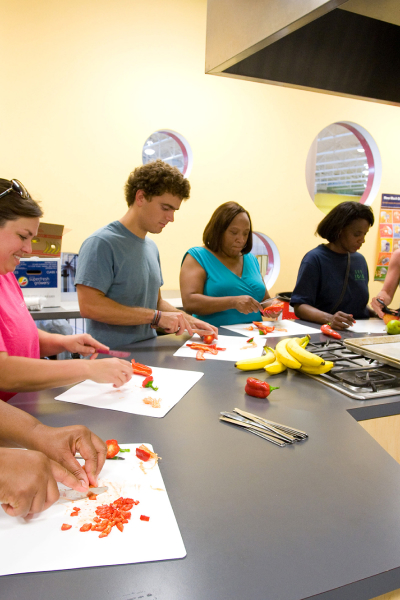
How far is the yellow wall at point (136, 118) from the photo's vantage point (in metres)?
4.02

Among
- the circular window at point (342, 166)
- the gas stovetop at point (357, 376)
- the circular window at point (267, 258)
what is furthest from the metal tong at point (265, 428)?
the circular window at point (342, 166)

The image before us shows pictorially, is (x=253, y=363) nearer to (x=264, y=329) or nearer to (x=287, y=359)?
(x=287, y=359)

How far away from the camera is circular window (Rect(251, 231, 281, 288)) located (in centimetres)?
544

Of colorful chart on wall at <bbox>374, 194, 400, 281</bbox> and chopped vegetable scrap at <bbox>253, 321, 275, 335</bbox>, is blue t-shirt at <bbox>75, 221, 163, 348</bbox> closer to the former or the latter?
chopped vegetable scrap at <bbox>253, 321, 275, 335</bbox>

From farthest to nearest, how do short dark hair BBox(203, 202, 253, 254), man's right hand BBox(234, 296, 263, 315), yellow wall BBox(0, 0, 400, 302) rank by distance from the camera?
1. yellow wall BBox(0, 0, 400, 302)
2. short dark hair BBox(203, 202, 253, 254)
3. man's right hand BBox(234, 296, 263, 315)

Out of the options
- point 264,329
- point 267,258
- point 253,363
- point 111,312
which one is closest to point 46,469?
point 253,363

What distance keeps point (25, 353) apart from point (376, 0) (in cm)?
162

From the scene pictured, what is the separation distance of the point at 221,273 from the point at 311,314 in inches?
25.7

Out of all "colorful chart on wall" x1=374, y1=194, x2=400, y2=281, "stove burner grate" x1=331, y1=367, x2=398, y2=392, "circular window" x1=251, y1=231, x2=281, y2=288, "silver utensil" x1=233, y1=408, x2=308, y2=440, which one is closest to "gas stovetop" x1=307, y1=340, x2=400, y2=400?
"stove burner grate" x1=331, y1=367, x2=398, y2=392

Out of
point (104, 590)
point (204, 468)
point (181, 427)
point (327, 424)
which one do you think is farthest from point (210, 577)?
point (327, 424)

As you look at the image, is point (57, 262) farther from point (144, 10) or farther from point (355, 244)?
point (144, 10)

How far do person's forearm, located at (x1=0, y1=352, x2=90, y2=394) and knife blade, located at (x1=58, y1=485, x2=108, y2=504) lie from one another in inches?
21.7

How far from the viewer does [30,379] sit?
4.50 ft

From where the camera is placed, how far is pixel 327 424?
1304mm
